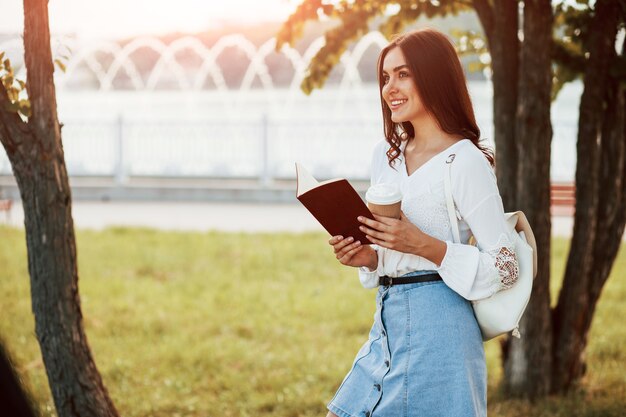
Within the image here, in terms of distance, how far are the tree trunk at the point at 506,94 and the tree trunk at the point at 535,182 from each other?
0.15 m

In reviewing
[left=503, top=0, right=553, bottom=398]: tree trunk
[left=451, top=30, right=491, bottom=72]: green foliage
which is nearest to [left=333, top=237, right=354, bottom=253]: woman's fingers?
[left=503, top=0, right=553, bottom=398]: tree trunk

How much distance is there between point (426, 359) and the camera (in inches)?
92.8

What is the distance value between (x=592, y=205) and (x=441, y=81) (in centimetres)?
212

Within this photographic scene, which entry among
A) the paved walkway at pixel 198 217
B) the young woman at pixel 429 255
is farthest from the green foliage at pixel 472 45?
the paved walkway at pixel 198 217

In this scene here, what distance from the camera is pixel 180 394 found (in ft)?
15.6

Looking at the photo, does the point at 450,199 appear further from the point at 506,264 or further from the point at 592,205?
the point at 592,205

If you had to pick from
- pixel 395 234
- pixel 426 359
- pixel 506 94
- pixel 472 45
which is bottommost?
pixel 426 359

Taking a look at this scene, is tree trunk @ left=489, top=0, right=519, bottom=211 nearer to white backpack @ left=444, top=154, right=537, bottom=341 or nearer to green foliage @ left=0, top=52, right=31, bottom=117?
white backpack @ left=444, top=154, right=537, bottom=341

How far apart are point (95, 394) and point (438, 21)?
Result: 23749mm

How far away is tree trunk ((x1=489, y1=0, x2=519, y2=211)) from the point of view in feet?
13.6

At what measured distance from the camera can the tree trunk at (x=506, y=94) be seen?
413 centimetres

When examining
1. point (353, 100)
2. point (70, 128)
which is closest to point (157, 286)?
point (70, 128)

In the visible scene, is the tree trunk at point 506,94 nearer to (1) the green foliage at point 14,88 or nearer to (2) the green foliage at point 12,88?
(1) the green foliage at point 14,88

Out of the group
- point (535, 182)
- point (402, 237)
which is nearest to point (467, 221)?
point (402, 237)
